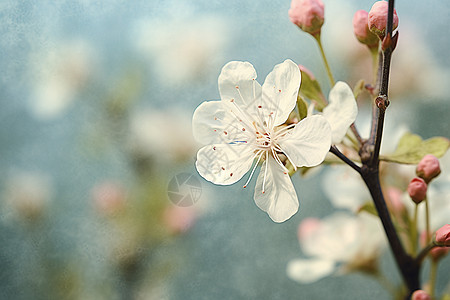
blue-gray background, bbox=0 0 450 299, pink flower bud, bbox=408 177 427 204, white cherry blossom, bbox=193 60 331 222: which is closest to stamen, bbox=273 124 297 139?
white cherry blossom, bbox=193 60 331 222

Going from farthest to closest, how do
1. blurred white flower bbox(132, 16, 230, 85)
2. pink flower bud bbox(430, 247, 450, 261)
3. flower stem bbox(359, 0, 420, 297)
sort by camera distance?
blurred white flower bbox(132, 16, 230, 85), pink flower bud bbox(430, 247, 450, 261), flower stem bbox(359, 0, 420, 297)

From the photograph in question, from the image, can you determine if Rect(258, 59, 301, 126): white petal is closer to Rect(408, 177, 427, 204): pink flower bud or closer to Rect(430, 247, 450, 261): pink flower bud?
Rect(408, 177, 427, 204): pink flower bud

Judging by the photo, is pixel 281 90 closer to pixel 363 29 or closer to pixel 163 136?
pixel 363 29

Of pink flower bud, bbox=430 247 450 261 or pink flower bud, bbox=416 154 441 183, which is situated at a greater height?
pink flower bud, bbox=416 154 441 183

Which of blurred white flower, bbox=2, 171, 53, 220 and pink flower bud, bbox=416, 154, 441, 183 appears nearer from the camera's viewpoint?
pink flower bud, bbox=416, 154, 441, 183

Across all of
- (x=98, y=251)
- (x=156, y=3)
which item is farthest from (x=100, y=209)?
(x=156, y=3)

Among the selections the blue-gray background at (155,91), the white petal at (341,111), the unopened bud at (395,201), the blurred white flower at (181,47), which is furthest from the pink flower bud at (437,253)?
the blurred white flower at (181,47)

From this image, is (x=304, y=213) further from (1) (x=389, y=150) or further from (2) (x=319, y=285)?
(1) (x=389, y=150)
